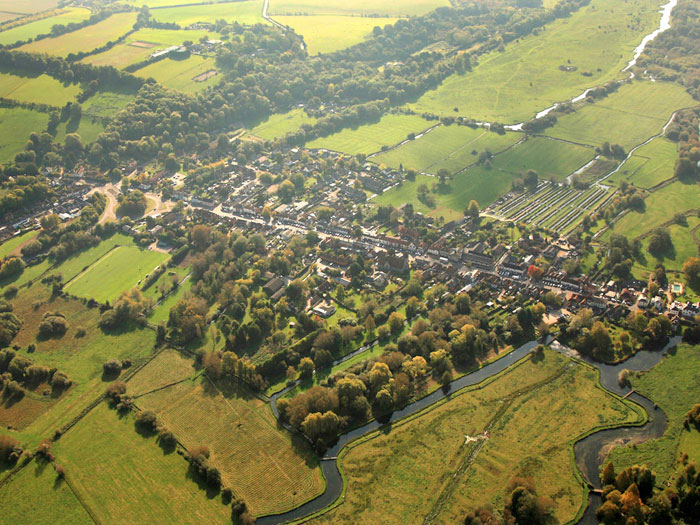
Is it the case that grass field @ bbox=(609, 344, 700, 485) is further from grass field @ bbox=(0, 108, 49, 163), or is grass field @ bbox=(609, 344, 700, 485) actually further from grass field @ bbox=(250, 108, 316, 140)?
grass field @ bbox=(0, 108, 49, 163)

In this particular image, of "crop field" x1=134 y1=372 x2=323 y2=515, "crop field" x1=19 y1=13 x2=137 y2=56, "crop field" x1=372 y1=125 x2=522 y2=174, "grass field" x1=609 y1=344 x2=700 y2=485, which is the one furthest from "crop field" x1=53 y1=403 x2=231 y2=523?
"crop field" x1=19 y1=13 x2=137 y2=56

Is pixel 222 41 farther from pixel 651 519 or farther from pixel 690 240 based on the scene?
pixel 651 519

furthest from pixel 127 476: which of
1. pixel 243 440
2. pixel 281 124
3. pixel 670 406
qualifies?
pixel 281 124

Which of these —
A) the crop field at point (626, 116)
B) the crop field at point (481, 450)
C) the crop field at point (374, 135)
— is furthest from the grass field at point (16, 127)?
the crop field at point (626, 116)

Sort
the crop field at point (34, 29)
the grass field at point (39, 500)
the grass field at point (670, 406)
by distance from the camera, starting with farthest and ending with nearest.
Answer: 1. the crop field at point (34, 29)
2. the grass field at point (39, 500)
3. the grass field at point (670, 406)

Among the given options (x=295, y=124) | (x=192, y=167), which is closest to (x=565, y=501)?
(x=192, y=167)

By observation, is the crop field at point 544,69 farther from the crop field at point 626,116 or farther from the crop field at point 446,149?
the crop field at point 446,149

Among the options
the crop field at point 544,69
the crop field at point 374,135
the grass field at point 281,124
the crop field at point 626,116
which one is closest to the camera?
the crop field at point 626,116
